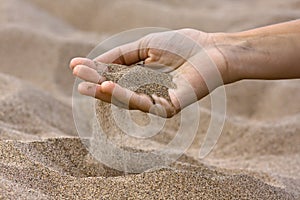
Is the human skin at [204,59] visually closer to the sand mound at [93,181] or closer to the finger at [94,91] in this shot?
the finger at [94,91]

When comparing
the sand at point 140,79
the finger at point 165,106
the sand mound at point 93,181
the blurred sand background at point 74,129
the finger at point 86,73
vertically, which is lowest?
the blurred sand background at point 74,129

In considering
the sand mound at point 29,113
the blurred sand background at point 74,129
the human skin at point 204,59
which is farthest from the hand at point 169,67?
the sand mound at point 29,113

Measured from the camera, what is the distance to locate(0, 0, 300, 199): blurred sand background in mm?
1307

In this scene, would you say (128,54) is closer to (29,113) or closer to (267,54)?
(267,54)

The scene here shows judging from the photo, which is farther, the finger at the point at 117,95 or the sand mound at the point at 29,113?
the sand mound at the point at 29,113

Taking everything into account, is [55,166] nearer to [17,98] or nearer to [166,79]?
[166,79]

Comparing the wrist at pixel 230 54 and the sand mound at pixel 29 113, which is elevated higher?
the wrist at pixel 230 54

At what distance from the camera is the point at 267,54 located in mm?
1552

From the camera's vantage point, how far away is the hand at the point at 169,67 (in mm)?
1404

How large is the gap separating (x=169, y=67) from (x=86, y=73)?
303 millimetres

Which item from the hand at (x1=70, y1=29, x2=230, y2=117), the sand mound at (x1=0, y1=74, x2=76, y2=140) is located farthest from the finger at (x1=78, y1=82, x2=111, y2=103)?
the sand mound at (x1=0, y1=74, x2=76, y2=140)

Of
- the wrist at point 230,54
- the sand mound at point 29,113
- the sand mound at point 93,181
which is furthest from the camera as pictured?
the sand mound at point 29,113

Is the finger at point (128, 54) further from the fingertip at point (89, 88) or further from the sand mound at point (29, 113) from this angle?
the sand mound at point (29, 113)

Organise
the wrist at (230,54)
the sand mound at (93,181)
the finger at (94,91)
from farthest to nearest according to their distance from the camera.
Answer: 1. the wrist at (230,54)
2. the finger at (94,91)
3. the sand mound at (93,181)
